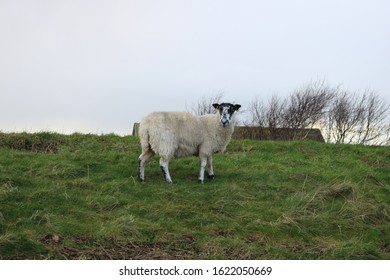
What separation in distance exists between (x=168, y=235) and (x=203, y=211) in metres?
1.56

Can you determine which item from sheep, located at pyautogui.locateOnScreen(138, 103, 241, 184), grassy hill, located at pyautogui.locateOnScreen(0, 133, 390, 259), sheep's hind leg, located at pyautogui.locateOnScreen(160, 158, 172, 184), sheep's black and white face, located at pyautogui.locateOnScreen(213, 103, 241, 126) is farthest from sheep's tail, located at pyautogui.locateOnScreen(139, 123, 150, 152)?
sheep's black and white face, located at pyautogui.locateOnScreen(213, 103, 241, 126)

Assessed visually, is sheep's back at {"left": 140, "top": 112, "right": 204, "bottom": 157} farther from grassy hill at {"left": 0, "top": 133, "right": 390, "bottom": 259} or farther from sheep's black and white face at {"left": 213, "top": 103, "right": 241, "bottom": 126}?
grassy hill at {"left": 0, "top": 133, "right": 390, "bottom": 259}

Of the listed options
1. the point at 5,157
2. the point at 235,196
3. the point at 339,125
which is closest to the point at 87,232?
the point at 235,196

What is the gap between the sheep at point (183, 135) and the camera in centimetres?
1230

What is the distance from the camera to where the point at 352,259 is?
8.41m

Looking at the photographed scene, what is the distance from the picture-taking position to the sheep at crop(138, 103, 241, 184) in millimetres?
12297

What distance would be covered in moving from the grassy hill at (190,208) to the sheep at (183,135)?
616mm

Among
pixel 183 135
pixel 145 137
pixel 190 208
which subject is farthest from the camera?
pixel 183 135

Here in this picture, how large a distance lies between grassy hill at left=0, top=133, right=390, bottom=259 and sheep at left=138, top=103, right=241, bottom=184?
62 cm

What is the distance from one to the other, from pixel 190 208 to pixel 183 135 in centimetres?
260

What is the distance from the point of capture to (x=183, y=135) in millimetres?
12617

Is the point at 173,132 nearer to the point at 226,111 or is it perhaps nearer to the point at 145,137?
the point at 145,137

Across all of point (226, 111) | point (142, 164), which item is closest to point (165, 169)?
A: point (142, 164)

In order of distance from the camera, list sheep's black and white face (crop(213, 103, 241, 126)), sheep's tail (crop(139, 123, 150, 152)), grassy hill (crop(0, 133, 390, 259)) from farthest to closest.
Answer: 1. sheep's black and white face (crop(213, 103, 241, 126))
2. sheep's tail (crop(139, 123, 150, 152))
3. grassy hill (crop(0, 133, 390, 259))
